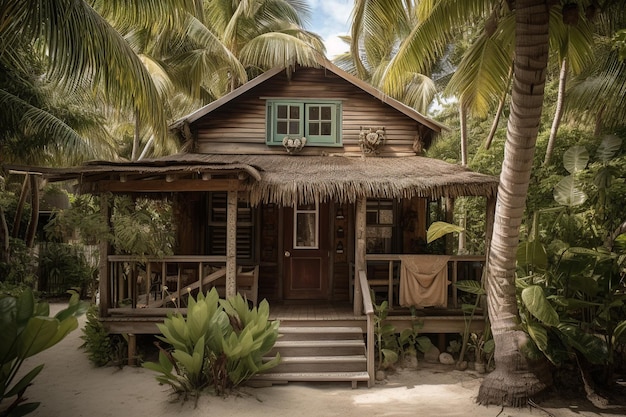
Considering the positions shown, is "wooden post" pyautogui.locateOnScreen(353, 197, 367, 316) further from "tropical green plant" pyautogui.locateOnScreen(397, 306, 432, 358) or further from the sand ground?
the sand ground

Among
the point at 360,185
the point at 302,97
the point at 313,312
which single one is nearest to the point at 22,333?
the point at 313,312

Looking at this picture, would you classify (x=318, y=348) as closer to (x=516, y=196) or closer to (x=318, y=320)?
(x=318, y=320)

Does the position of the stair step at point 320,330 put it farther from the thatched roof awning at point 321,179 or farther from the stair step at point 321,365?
the thatched roof awning at point 321,179

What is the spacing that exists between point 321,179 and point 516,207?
3.34 metres

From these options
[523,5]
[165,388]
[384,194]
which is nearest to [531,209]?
[384,194]

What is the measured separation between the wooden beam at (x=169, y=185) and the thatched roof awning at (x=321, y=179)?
22 cm

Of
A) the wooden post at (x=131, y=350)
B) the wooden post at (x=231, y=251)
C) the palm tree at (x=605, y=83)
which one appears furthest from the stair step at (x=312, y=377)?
the palm tree at (x=605, y=83)

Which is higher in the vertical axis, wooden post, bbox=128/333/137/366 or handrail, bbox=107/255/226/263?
handrail, bbox=107/255/226/263

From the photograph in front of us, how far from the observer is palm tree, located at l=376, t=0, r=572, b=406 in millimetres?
6078

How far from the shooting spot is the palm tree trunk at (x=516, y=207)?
6.08 m

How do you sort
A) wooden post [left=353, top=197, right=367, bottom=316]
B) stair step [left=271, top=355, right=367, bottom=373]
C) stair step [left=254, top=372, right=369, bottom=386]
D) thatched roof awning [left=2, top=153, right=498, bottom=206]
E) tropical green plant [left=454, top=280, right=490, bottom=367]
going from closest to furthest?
stair step [left=254, top=372, right=369, bottom=386], stair step [left=271, top=355, right=367, bottom=373], thatched roof awning [left=2, top=153, right=498, bottom=206], tropical green plant [left=454, top=280, right=490, bottom=367], wooden post [left=353, top=197, right=367, bottom=316]

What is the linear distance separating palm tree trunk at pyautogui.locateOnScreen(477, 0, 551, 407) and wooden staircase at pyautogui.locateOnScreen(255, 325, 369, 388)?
1.98 m

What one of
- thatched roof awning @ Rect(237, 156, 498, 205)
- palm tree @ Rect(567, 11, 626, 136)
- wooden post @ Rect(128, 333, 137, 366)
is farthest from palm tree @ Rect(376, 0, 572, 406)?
wooden post @ Rect(128, 333, 137, 366)

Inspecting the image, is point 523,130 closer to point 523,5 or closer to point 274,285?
point 523,5
